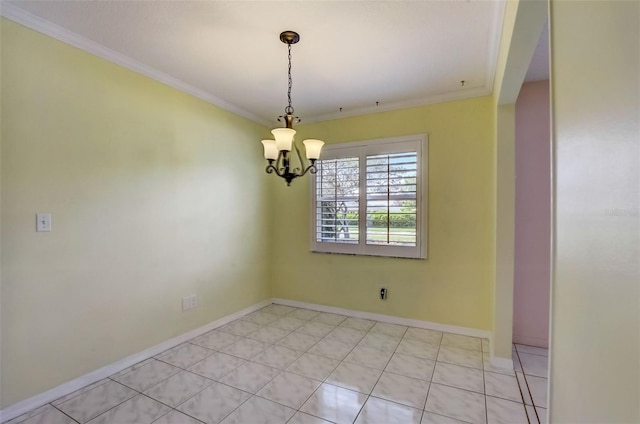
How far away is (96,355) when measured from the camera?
2195 mm

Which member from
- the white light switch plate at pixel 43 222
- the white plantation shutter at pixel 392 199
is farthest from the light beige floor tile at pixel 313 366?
the white light switch plate at pixel 43 222

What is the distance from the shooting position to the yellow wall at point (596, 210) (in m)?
0.49

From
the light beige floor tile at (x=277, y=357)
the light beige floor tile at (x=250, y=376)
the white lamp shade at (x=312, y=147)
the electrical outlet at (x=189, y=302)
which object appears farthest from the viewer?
the electrical outlet at (x=189, y=302)

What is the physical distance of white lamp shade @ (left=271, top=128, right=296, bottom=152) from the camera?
2046 millimetres

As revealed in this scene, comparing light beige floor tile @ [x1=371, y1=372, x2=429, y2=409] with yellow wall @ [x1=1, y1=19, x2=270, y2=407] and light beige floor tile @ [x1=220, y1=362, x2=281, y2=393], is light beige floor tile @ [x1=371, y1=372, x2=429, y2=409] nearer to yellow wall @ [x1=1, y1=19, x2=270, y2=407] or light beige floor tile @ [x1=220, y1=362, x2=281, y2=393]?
light beige floor tile @ [x1=220, y1=362, x2=281, y2=393]

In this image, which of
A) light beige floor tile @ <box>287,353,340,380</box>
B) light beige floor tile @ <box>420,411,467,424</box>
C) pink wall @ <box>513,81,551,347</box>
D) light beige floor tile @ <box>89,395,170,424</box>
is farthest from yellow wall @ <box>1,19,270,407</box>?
pink wall @ <box>513,81,551,347</box>

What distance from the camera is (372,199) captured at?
3367mm

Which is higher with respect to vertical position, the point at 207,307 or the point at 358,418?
the point at 207,307

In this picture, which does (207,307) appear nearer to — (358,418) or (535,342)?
(358,418)

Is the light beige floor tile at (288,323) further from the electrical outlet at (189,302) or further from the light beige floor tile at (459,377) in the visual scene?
the light beige floor tile at (459,377)

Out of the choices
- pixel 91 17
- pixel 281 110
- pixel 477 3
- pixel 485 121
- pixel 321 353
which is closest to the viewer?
pixel 477 3

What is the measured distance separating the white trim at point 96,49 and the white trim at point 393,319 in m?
2.60

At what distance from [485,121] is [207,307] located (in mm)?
3455

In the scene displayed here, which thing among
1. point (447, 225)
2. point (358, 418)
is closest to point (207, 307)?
point (358, 418)
